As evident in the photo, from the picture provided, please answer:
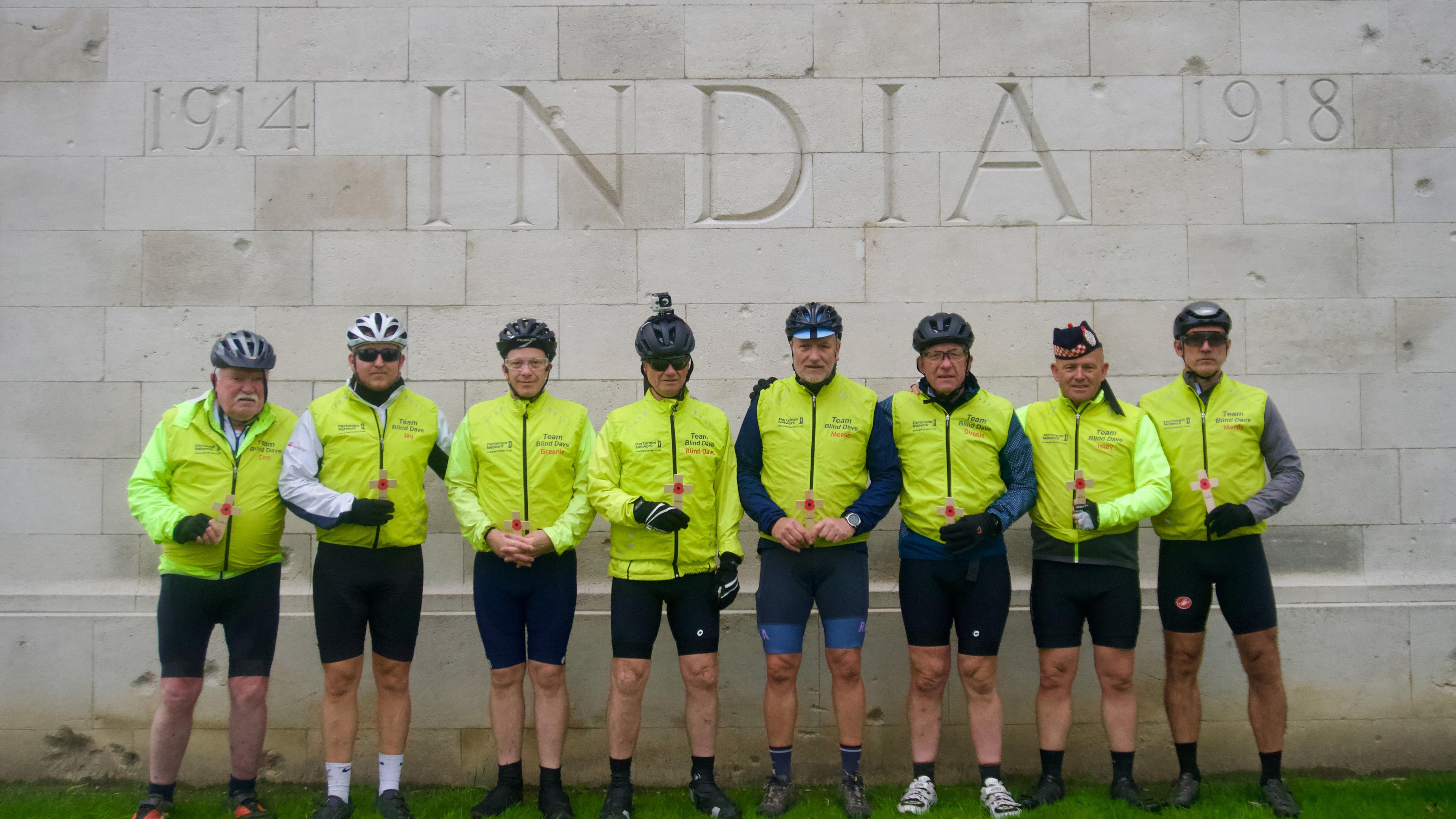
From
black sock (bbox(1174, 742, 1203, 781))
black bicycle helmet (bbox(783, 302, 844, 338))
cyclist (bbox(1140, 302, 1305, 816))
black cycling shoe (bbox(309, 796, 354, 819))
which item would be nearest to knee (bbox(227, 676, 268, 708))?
black cycling shoe (bbox(309, 796, 354, 819))

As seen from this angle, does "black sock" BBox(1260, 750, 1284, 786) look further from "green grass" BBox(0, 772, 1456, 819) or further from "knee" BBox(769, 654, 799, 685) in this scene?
"knee" BBox(769, 654, 799, 685)

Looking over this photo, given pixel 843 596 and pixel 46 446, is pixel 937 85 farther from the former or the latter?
pixel 46 446

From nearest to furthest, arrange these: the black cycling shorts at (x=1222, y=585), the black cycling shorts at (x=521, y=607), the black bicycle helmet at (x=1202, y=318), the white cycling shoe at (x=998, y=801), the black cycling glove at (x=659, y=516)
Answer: the black cycling glove at (x=659, y=516), the white cycling shoe at (x=998, y=801), the black cycling shorts at (x=521, y=607), the black cycling shorts at (x=1222, y=585), the black bicycle helmet at (x=1202, y=318)

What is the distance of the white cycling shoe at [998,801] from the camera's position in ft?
13.6

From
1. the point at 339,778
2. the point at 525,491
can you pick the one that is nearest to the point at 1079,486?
the point at 525,491

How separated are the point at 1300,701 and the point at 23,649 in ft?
22.9

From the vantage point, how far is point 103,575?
5121mm

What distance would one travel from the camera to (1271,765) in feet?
14.6

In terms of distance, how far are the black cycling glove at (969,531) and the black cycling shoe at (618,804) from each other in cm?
188

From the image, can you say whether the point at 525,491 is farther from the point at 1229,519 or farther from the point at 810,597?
the point at 1229,519

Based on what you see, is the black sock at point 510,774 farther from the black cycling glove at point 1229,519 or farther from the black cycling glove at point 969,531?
the black cycling glove at point 1229,519

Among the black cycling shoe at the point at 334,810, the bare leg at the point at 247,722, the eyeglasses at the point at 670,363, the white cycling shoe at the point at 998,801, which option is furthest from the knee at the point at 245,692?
the white cycling shoe at the point at 998,801

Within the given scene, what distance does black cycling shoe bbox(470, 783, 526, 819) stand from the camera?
13.9ft

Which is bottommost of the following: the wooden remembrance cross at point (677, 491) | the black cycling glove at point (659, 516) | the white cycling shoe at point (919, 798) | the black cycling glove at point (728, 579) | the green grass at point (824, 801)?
the green grass at point (824, 801)
